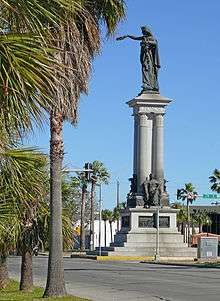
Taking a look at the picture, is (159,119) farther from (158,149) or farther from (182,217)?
(182,217)

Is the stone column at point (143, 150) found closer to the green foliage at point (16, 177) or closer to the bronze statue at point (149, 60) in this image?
the bronze statue at point (149, 60)

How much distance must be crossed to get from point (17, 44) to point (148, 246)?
154 feet

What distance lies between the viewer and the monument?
52.6m

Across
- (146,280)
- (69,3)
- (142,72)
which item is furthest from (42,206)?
(142,72)

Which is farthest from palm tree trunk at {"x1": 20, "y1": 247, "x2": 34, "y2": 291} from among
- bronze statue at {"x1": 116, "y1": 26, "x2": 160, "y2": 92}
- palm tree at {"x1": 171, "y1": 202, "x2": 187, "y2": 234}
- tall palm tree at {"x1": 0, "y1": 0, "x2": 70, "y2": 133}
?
palm tree at {"x1": 171, "y1": 202, "x2": 187, "y2": 234}

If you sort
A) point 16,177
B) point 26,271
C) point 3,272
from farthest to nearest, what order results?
point 3,272
point 26,271
point 16,177

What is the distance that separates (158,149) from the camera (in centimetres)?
5497

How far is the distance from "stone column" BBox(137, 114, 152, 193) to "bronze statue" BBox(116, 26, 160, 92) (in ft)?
11.8

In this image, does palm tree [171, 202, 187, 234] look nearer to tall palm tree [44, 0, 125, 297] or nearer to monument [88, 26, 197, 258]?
monument [88, 26, 197, 258]

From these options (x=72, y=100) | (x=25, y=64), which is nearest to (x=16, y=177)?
(x=25, y=64)

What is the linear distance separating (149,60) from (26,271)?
40593 mm

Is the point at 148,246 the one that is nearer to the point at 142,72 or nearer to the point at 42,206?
the point at 142,72

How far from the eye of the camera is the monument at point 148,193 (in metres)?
52.6

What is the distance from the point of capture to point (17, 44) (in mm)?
6484
